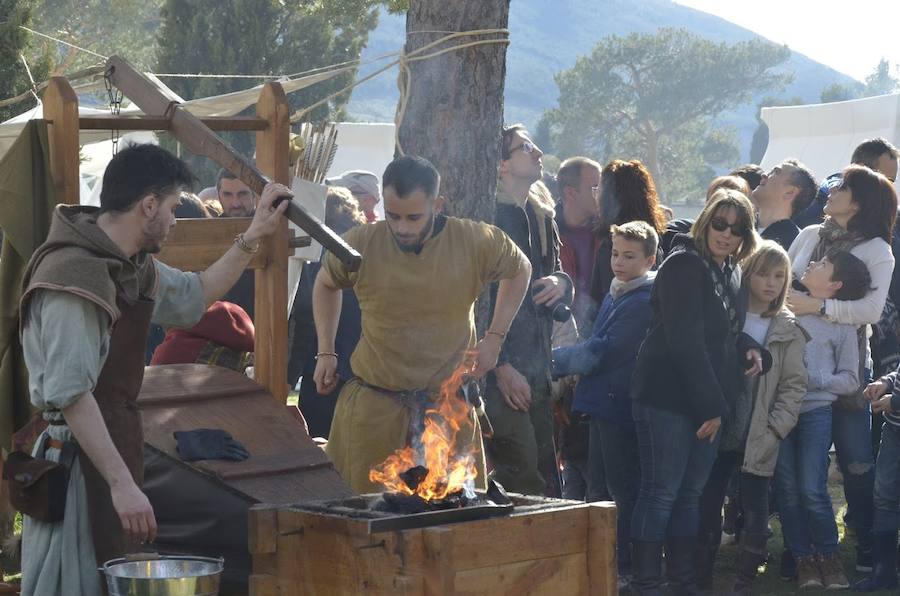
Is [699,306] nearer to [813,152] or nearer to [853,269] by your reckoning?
[853,269]

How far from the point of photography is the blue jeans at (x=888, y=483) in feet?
20.6

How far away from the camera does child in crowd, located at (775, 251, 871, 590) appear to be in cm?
635

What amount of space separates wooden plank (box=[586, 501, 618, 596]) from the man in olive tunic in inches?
38.9

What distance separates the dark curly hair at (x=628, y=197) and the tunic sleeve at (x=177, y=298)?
10.2 feet

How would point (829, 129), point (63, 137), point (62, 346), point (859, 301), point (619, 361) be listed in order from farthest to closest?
point (829, 129) < point (859, 301) < point (619, 361) < point (63, 137) < point (62, 346)

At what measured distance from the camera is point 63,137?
442 centimetres

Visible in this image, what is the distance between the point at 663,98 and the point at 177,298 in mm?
87035

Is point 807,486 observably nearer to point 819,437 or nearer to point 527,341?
point 819,437

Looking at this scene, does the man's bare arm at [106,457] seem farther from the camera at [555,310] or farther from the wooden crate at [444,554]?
the camera at [555,310]

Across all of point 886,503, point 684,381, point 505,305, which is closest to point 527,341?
point 684,381

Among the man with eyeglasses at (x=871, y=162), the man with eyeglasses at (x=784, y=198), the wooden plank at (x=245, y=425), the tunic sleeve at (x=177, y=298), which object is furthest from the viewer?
the man with eyeglasses at (x=871, y=162)

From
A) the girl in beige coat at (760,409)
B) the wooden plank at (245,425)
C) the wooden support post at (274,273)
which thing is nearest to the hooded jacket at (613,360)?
the girl in beige coat at (760,409)

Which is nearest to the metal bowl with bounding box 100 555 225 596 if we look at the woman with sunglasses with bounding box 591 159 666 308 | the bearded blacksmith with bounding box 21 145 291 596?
the bearded blacksmith with bounding box 21 145 291 596

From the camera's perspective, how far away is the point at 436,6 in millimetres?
5781
